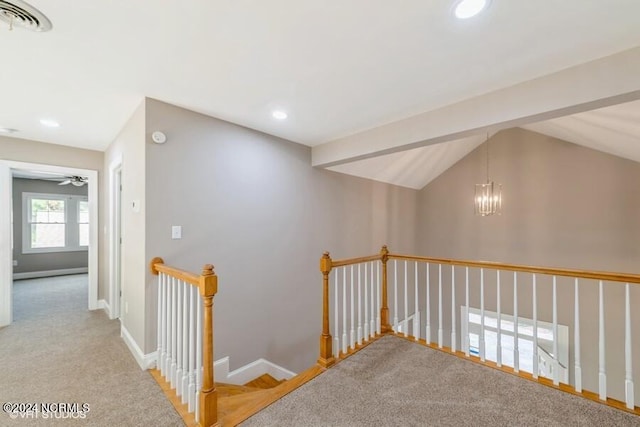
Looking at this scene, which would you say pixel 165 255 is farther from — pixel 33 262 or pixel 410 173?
pixel 33 262

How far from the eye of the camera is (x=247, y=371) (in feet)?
10.3

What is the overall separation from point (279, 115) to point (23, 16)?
180cm

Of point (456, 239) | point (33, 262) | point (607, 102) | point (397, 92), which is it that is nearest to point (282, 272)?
point (397, 92)

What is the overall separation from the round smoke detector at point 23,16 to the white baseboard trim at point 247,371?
2.96m

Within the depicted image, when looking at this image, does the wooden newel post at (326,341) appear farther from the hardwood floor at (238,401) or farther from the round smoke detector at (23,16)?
the round smoke detector at (23,16)

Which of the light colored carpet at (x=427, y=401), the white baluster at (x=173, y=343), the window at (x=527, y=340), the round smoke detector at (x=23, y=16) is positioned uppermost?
the round smoke detector at (x=23, y=16)

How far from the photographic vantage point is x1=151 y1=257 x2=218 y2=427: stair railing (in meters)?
1.65

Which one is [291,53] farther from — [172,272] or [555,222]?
[555,222]

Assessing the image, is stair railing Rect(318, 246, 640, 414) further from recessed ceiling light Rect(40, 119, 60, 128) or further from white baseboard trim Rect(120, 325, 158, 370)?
recessed ceiling light Rect(40, 119, 60, 128)

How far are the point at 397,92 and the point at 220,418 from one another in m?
2.81

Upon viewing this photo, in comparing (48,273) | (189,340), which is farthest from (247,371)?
(48,273)

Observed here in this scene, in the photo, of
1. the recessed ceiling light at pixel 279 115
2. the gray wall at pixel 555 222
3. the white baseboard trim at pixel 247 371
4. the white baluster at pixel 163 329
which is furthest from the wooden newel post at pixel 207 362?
the gray wall at pixel 555 222

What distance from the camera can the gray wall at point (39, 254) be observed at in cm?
618

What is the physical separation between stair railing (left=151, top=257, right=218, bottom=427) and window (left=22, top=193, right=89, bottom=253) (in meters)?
6.38
